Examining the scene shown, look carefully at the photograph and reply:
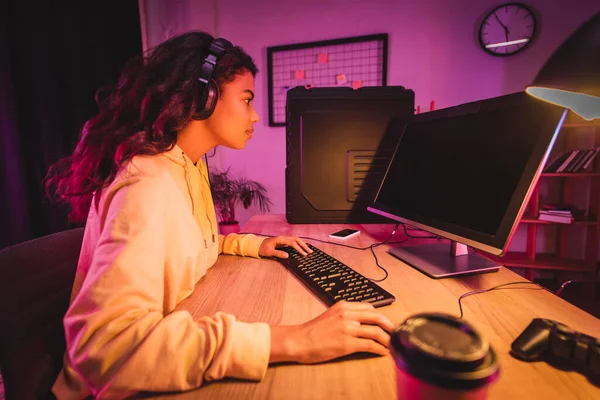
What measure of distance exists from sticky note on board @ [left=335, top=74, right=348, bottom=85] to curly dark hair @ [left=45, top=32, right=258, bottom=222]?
2169 mm

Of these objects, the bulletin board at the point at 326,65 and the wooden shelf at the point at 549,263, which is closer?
the wooden shelf at the point at 549,263

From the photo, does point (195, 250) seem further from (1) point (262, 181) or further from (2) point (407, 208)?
(1) point (262, 181)

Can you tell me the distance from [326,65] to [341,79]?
0.20 m

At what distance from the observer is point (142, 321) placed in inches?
18.0

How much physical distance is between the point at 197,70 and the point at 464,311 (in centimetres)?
80

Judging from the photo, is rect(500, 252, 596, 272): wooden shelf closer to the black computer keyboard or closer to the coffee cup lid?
the black computer keyboard

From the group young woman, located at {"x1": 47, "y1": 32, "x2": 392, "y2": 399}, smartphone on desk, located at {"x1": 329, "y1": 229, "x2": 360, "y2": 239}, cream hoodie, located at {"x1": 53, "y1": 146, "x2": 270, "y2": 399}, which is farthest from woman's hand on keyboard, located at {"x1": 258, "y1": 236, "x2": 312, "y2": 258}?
cream hoodie, located at {"x1": 53, "y1": 146, "x2": 270, "y2": 399}

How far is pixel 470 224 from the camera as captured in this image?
2.38 ft

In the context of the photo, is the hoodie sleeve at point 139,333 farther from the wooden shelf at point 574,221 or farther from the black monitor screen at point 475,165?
the wooden shelf at point 574,221

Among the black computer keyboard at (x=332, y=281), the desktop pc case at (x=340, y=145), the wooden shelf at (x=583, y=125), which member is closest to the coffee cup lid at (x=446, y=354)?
the black computer keyboard at (x=332, y=281)

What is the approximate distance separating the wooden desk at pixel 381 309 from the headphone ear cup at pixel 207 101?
0.41m

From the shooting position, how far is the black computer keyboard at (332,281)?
0.63 m

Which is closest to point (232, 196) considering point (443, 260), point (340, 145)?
point (340, 145)

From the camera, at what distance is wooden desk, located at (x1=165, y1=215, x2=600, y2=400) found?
0.41 meters
